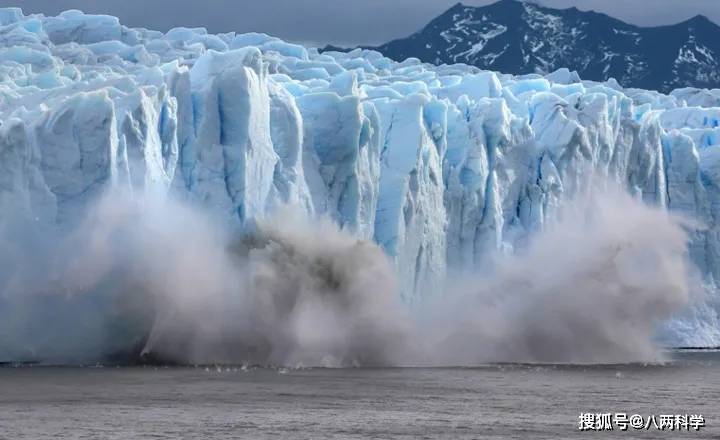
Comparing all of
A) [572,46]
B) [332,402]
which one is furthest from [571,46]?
[332,402]

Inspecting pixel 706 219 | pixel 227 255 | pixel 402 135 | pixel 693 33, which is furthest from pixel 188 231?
pixel 693 33

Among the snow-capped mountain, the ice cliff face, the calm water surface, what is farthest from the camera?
the snow-capped mountain

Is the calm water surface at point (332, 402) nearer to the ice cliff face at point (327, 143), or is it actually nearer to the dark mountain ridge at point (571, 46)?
the ice cliff face at point (327, 143)

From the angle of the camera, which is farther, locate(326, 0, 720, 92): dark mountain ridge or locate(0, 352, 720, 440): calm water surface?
locate(326, 0, 720, 92): dark mountain ridge

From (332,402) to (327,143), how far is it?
13.3 metres

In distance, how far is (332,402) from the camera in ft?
101

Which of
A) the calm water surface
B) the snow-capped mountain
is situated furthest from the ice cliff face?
the snow-capped mountain

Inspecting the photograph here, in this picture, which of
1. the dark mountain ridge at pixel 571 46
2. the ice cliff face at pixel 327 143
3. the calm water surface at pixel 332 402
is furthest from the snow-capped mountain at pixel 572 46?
the calm water surface at pixel 332 402

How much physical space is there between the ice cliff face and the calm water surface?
4.70 metres

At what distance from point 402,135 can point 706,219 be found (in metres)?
14.1

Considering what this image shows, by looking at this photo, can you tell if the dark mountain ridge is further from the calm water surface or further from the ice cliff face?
the calm water surface

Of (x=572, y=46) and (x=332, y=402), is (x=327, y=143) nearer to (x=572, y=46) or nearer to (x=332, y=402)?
(x=332, y=402)

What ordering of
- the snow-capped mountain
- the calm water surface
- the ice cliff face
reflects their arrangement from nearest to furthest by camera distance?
the calm water surface
the ice cliff face
the snow-capped mountain

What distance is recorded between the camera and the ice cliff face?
3731 cm
